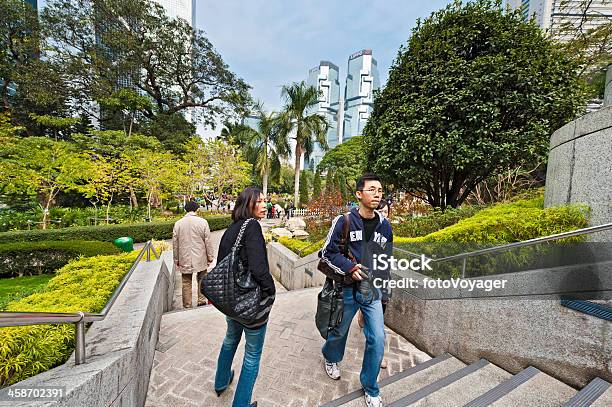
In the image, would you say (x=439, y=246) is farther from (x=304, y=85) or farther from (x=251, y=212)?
(x=304, y=85)

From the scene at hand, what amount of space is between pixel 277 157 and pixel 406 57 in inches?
620

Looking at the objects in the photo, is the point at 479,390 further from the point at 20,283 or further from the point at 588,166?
the point at 20,283

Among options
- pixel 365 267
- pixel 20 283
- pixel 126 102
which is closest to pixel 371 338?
pixel 365 267

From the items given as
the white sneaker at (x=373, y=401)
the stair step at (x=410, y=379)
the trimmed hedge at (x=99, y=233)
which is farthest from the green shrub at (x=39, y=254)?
the white sneaker at (x=373, y=401)

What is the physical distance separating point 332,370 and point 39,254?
9.61 meters

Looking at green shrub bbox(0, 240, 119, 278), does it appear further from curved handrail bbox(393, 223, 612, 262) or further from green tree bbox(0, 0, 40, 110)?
green tree bbox(0, 0, 40, 110)

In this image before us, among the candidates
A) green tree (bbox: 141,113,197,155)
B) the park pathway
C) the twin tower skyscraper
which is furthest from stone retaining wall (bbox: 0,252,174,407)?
the twin tower skyscraper

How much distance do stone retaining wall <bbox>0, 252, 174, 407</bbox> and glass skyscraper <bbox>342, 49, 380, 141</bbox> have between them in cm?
14708

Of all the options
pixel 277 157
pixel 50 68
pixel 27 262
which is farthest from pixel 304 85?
pixel 50 68

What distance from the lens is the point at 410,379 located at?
2664 millimetres

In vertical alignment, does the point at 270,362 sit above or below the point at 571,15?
below

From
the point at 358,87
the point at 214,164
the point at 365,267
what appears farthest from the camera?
the point at 358,87

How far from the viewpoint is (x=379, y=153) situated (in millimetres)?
8461

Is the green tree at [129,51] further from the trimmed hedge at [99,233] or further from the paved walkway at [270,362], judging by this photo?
the paved walkway at [270,362]
